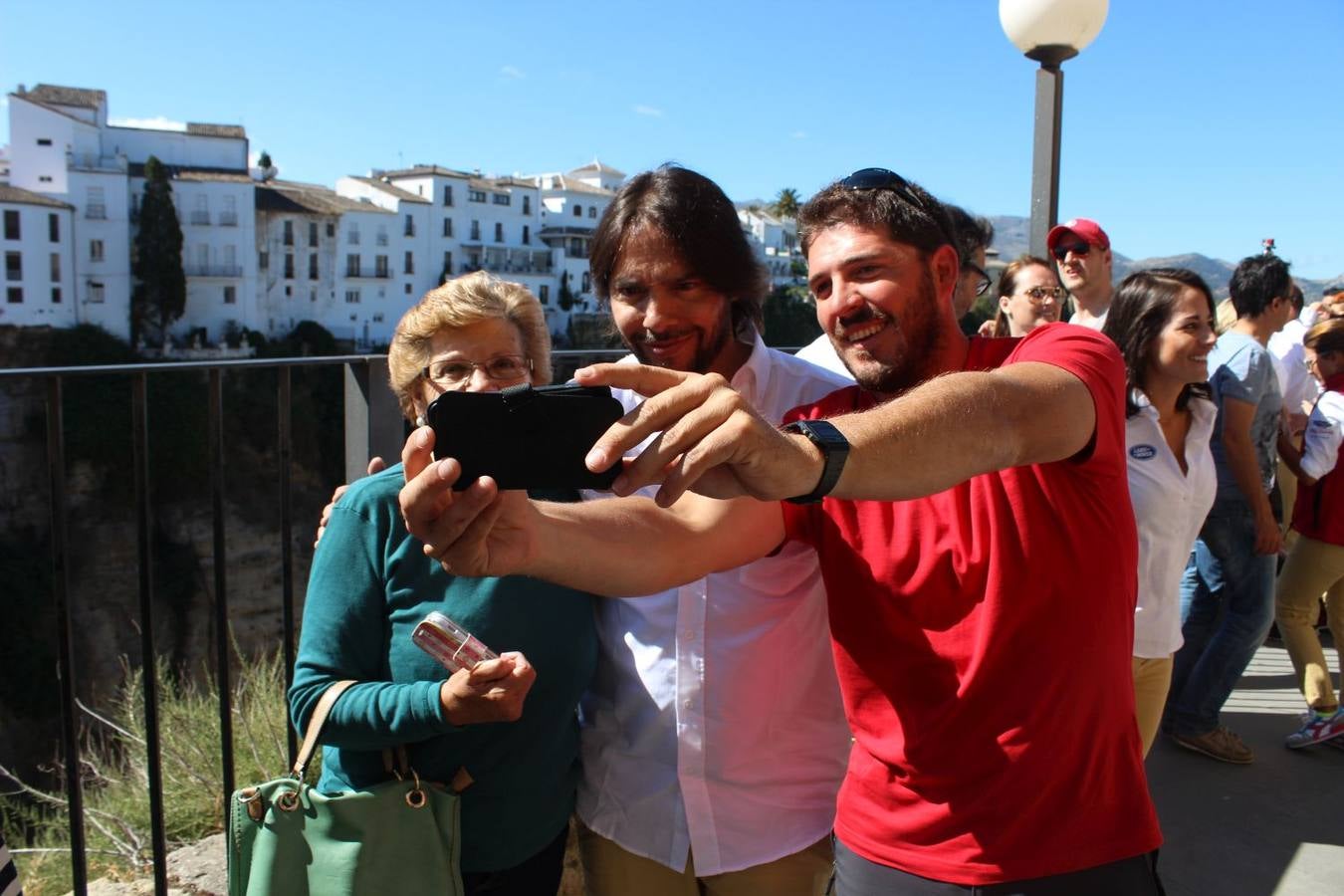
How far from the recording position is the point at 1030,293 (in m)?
5.12

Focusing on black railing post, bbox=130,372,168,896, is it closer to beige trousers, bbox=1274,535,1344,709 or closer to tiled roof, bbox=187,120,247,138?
beige trousers, bbox=1274,535,1344,709

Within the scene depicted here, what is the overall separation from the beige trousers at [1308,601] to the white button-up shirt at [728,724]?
11.1 feet

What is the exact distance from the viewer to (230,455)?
121 ft

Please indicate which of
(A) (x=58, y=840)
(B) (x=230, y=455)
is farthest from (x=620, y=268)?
(B) (x=230, y=455)

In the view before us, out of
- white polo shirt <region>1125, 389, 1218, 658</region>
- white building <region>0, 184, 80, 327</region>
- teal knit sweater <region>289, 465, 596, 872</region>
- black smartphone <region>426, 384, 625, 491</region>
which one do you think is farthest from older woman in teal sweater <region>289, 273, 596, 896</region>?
white building <region>0, 184, 80, 327</region>

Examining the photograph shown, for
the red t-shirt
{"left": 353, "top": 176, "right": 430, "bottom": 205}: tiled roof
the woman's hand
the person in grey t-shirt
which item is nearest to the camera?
the red t-shirt

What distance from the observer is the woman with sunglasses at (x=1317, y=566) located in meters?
4.50

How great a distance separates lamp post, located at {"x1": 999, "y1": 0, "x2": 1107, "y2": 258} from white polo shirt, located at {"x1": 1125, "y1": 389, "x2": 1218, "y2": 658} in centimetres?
230

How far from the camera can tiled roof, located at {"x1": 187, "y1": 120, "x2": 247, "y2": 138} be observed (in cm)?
5369

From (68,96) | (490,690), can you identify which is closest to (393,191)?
(68,96)

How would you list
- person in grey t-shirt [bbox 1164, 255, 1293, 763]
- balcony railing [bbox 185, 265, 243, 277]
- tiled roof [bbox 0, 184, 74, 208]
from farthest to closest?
balcony railing [bbox 185, 265, 243, 277] → tiled roof [bbox 0, 184, 74, 208] → person in grey t-shirt [bbox 1164, 255, 1293, 763]

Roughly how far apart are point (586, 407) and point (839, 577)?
697mm

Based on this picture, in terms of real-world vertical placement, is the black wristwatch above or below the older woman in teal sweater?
above

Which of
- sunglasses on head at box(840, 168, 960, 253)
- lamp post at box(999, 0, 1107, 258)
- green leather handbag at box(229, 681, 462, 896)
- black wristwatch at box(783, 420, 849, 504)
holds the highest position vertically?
lamp post at box(999, 0, 1107, 258)
